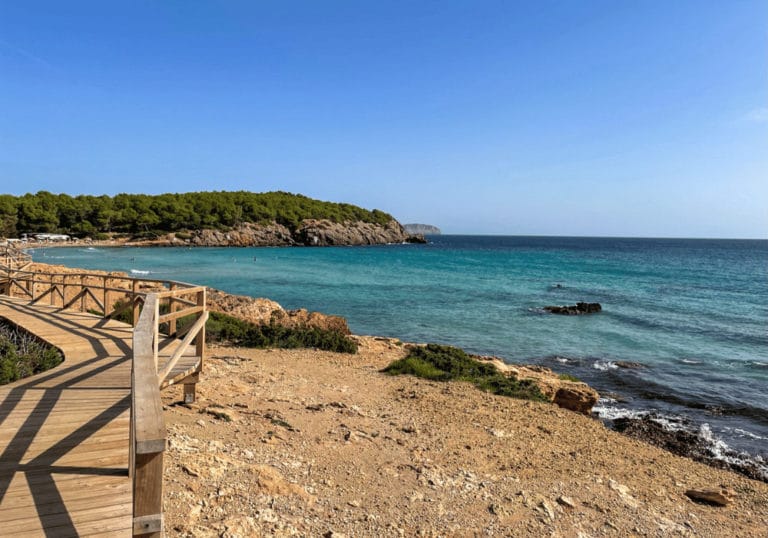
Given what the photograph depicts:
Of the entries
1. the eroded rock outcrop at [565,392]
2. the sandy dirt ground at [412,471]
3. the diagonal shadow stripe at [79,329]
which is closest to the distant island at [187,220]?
the diagonal shadow stripe at [79,329]

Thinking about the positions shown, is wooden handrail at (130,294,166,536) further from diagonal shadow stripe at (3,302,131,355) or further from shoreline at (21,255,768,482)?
shoreline at (21,255,768,482)

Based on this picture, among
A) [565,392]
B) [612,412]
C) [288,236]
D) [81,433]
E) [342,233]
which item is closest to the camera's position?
[81,433]

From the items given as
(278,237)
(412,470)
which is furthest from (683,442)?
(278,237)

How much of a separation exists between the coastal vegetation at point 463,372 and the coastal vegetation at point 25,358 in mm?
7782

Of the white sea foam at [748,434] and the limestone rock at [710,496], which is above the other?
the limestone rock at [710,496]

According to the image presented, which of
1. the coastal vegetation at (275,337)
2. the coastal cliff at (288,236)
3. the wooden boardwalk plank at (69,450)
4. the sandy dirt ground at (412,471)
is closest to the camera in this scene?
the wooden boardwalk plank at (69,450)

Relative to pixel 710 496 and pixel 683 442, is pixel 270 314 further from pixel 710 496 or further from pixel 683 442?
pixel 710 496

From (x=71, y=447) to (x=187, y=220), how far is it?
4419 inches

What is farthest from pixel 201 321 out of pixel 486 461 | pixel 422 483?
pixel 486 461

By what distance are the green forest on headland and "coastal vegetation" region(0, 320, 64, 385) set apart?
310 feet

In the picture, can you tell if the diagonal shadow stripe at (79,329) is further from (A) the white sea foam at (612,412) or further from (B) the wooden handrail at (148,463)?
(A) the white sea foam at (612,412)

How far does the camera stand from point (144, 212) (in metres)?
106

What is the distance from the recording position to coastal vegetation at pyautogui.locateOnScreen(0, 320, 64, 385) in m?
7.07

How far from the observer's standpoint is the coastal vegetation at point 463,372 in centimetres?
1180
